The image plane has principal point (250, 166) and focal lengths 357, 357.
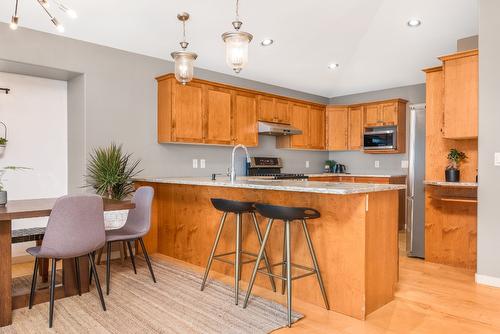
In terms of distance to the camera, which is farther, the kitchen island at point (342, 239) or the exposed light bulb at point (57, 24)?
the kitchen island at point (342, 239)

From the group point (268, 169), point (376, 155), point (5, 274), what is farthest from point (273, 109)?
point (5, 274)

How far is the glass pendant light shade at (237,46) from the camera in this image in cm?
262

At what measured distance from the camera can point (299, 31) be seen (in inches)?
198

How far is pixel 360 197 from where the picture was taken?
2598 mm

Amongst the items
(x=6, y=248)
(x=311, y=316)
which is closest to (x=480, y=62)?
(x=311, y=316)

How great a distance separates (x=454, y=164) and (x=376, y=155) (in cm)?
255

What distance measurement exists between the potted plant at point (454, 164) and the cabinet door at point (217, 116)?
9.32 ft

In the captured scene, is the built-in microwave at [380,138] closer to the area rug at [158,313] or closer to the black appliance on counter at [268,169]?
the black appliance on counter at [268,169]

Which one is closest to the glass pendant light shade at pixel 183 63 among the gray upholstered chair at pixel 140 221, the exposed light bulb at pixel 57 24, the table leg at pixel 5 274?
the exposed light bulb at pixel 57 24

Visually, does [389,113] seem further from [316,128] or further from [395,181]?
[316,128]

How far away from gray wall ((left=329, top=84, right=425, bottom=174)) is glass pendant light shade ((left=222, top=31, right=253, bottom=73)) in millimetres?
4519

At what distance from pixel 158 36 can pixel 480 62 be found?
139 inches

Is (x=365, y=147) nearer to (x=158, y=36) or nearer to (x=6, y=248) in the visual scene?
(x=158, y=36)

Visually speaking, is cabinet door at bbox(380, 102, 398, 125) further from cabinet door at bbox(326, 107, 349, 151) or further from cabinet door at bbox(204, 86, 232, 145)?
cabinet door at bbox(204, 86, 232, 145)
